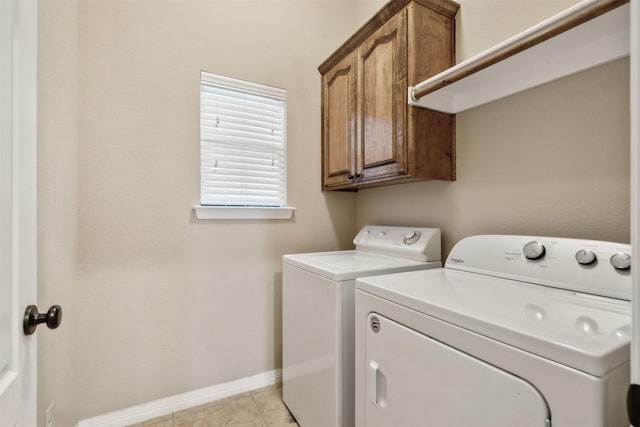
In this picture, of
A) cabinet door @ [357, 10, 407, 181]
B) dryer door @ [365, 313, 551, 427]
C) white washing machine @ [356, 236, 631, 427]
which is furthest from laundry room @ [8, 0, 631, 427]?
dryer door @ [365, 313, 551, 427]

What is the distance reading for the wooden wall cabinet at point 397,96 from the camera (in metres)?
1.47

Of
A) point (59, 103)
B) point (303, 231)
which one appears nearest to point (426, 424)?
point (303, 231)

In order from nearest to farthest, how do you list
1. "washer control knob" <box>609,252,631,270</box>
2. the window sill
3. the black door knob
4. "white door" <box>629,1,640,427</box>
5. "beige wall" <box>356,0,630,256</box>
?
"white door" <box>629,1,640,427</box>
the black door knob
"washer control knob" <box>609,252,631,270</box>
"beige wall" <box>356,0,630,256</box>
the window sill

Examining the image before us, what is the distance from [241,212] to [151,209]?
52 cm

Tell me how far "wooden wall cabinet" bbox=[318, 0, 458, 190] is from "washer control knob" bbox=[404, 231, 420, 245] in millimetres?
317

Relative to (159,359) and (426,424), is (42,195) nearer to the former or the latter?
(159,359)

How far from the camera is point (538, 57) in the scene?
1119 mm

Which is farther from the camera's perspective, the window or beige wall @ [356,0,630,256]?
the window

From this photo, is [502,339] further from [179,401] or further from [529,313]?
[179,401]

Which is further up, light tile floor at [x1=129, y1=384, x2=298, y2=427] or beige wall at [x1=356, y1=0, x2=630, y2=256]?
beige wall at [x1=356, y1=0, x2=630, y2=256]

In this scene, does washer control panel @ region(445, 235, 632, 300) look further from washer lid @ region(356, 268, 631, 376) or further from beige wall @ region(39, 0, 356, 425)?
beige wall @ region(39, 0, 356, 425)

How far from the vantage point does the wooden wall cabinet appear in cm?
147

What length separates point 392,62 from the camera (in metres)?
1.56

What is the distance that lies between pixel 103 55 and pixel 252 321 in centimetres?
179
